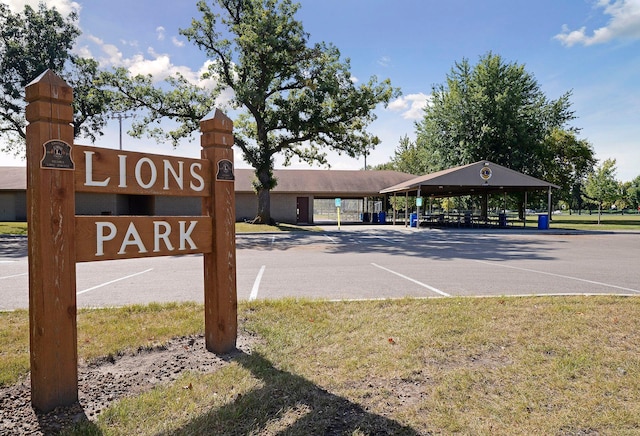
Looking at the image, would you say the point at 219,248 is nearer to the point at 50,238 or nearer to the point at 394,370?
the point at 50,238

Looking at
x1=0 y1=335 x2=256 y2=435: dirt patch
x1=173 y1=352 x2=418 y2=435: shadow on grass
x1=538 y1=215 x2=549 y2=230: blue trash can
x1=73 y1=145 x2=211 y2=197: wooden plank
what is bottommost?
x1=0 y1=335 x2=256 y2=435: dirt patch

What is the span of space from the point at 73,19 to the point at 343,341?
3477 centimetres

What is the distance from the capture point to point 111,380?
3189mm

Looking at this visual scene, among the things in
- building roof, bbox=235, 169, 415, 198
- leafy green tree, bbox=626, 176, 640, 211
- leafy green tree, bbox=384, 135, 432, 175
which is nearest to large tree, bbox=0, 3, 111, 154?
building roof, bbox=235, 169, 415, 198

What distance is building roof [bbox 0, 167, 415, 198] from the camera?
3266 cm

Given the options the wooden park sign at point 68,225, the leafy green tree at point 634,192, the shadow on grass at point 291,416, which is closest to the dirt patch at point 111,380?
the wooden park sign at point 68,225

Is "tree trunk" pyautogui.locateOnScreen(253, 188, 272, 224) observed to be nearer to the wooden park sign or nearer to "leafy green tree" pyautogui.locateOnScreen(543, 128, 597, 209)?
the wooden park sign

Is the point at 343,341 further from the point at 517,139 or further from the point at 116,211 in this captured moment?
the point at 517,139

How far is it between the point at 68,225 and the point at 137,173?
2.26 feet

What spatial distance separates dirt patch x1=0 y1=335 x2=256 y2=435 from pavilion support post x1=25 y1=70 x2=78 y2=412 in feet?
0.40

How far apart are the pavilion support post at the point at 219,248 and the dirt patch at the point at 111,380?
21 cm

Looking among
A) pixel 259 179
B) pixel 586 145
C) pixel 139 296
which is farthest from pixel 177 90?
pixel 586 145

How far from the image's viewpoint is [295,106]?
23.1 meters

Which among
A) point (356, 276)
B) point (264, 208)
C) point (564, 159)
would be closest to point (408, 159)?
point (564, 159)
